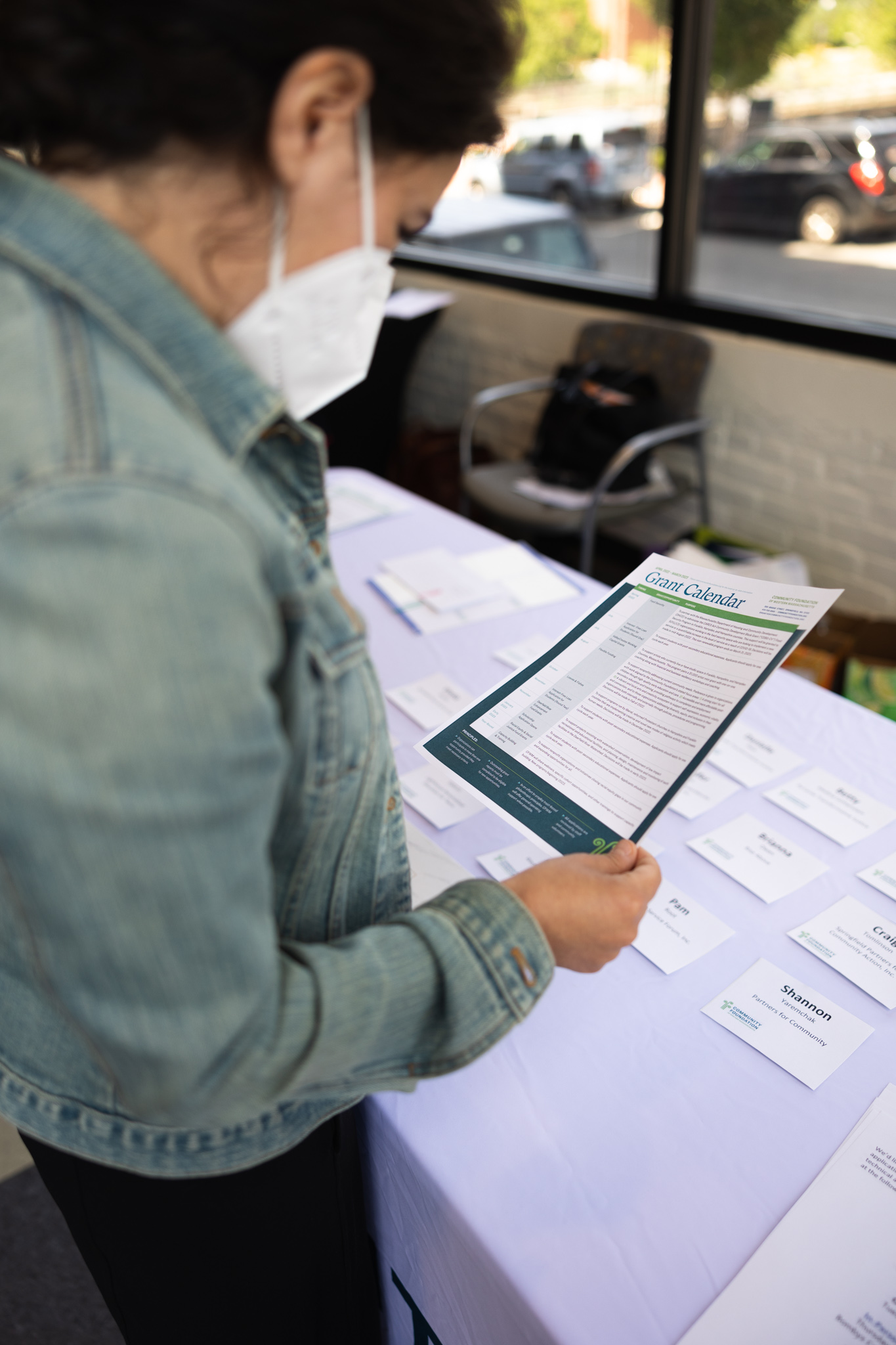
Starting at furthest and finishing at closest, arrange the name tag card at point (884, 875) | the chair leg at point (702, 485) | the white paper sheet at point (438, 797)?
the chair leg at point (702, 485)
the white paper sheet at point (438, 797)
the name tag card at point (884, 875)

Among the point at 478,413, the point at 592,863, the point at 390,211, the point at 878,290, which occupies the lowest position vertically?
the point at 478,413

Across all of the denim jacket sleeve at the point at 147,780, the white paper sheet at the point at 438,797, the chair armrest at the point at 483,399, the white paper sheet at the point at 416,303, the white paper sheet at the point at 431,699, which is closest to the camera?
the denim jacket sleeve at the point at 147,780

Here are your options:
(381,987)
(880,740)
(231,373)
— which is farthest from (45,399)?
(880,740)

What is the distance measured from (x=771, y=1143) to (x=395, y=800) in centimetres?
41

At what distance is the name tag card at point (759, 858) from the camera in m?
0.95

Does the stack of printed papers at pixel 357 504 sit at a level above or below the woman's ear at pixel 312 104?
below

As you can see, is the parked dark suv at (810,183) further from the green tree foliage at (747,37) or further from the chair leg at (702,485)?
the chair leg at (702,485)

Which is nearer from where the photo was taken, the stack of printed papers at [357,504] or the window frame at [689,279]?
the stack of printed papers at [357,504]

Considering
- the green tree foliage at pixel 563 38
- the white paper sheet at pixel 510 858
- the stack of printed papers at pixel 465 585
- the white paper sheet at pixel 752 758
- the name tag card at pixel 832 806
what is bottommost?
the white paper sheet at pixel 510 858

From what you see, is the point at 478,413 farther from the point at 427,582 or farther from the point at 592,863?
the point at 592,863

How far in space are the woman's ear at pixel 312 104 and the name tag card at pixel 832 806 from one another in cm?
85

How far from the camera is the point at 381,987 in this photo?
514 millimetres

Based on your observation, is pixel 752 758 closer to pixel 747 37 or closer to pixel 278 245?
pixel 278 245

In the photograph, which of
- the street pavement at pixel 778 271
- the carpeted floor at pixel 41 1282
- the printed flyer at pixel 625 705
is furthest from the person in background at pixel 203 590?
the street pavement at pixel 778 271
